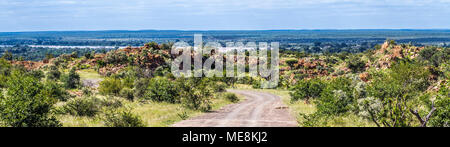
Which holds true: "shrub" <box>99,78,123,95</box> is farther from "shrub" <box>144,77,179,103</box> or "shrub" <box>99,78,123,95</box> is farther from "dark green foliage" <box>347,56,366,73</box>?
"dark green foliage" <box>347,56,366,73</box>

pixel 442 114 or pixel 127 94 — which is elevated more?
pixel 442 114

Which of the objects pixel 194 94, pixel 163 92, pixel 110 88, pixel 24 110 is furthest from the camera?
pixel 110 88

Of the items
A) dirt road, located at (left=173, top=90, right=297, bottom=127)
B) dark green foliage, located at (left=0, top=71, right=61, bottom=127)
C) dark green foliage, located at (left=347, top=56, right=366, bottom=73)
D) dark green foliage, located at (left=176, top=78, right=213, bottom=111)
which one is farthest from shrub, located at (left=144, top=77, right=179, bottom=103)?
dark green foliage, located at (left=347, top=56, right=366, bottom=73)

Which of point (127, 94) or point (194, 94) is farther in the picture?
point (127, 94)

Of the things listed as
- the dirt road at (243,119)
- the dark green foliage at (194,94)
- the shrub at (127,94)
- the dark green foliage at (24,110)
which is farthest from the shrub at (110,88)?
the dark green foliage at (24,110)

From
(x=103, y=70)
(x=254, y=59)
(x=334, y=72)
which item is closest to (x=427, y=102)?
(x=334, y=72)

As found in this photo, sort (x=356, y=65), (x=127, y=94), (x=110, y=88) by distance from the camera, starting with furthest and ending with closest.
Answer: (x=356, y=65), (x=110, y=88), (x=127, y=94)

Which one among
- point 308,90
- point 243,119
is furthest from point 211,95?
point 243,119

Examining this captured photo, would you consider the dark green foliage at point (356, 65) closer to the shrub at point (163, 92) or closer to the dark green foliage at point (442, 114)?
the shrub at point (163, 92)

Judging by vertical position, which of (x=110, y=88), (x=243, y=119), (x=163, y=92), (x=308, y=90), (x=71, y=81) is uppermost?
(x=243, y=119)

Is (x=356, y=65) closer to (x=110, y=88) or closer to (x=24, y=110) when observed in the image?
(x=110, y=88)

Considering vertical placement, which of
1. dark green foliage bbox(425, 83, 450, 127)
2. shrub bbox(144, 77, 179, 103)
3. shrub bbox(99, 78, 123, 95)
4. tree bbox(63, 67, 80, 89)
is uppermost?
dark green foliage bbox(425, 83, 450, 127)

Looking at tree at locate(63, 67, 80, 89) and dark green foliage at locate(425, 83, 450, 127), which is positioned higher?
dark green foliage at locate(425, 83, 450, 127)
